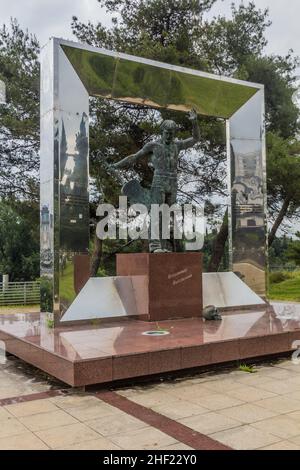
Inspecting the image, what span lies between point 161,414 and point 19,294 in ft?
39.0

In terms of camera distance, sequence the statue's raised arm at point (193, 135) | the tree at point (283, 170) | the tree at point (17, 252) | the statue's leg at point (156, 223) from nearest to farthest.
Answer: the statue's leg at point (156, 223) < the statue's raised arm at point (193, 135) < the tree at point (283, 170) < the tree at point (17, 252)

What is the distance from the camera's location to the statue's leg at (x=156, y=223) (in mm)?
6809

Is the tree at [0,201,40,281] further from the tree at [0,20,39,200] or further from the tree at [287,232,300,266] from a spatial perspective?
the tree at [287,232,300,266]

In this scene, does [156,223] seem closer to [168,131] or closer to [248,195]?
[168,131]

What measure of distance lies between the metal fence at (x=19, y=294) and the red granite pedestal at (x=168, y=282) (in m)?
8.51

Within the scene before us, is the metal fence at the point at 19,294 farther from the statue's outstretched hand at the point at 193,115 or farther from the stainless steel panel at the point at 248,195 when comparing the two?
the statue's outstretched hand at the point at 193,115

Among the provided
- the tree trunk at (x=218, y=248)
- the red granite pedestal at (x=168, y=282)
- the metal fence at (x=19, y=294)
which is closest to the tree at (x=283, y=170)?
the tree trunk at (x=218, y=248)

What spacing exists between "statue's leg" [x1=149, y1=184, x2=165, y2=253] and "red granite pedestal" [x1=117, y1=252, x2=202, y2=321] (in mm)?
345

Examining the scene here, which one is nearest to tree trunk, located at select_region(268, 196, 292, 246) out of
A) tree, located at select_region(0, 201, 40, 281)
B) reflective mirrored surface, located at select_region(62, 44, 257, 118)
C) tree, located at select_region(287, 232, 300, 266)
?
tree, located at select_region(287, 232, 300, 266)

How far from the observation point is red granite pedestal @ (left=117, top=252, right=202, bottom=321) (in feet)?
20.6

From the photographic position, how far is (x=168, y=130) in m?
7.11
